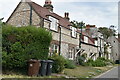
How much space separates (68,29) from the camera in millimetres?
29078

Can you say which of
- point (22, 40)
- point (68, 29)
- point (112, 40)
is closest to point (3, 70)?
point (22, 40)

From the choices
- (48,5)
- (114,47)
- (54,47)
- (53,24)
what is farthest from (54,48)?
(114,47)

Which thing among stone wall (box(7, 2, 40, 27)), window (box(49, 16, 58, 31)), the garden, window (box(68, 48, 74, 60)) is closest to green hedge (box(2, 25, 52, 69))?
the garden

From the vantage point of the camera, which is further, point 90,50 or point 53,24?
point 90,50

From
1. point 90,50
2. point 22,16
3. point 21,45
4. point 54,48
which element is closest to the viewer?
point 21,45

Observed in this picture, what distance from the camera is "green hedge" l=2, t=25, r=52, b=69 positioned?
14.9 metres

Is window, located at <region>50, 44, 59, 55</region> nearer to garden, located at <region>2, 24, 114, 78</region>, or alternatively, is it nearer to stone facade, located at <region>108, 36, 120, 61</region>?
garden, located at <region>2, 24, 114, 78</region>

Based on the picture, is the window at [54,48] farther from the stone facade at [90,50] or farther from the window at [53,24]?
the stone facade at [90,50]

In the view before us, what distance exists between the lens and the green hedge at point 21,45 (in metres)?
14.9

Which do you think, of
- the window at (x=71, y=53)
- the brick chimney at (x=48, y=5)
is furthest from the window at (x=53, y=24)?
the window at (x=71, y=53)

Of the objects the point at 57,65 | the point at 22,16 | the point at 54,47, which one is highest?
the point at 22,16

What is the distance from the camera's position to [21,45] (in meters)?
15.3

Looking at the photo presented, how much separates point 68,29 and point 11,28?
14.3 m

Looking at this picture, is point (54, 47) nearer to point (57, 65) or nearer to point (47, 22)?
point (47, 22)
